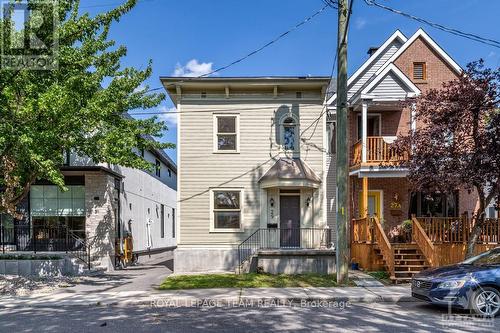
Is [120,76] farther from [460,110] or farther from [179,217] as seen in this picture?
[460,110]

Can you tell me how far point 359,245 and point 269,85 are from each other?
7218 millimetres

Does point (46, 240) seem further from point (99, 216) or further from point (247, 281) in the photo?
point (247, 281)

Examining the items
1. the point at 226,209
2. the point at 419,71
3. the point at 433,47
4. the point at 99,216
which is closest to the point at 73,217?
the point at 99,216

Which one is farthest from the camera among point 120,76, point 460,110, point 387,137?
point 387,137

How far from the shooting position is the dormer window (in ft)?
51.8

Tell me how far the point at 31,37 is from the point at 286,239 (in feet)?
35.7

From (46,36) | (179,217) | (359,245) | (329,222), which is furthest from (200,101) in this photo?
(359,245)

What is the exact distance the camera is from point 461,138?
37.4 feet

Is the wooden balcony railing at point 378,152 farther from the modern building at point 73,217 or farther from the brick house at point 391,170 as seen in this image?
the modern building at point 73,217

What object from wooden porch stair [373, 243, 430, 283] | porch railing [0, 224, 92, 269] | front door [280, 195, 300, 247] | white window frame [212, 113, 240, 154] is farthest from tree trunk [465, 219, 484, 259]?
porch railing [0, 224, 92, 269]

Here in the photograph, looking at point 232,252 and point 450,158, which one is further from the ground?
point 450,158

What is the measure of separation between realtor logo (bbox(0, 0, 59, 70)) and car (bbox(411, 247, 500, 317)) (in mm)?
11313

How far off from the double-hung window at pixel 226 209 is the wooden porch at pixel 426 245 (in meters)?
5.08

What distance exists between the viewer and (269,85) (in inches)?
609
